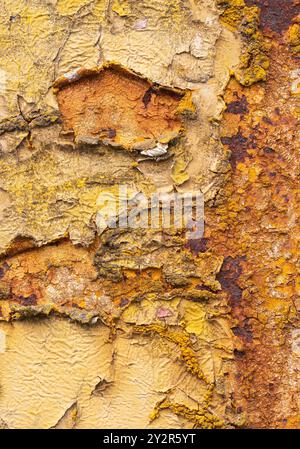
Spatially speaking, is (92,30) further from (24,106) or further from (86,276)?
(86,276)

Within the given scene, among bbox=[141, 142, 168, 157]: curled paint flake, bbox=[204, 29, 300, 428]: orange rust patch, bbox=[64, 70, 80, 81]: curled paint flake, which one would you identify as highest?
bbox=[64, 70, 80, 81]: curled paint flake

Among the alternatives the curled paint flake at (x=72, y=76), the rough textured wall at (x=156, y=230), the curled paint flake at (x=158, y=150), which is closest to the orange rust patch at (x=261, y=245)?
the rough textured wall at (x=156, y=230)

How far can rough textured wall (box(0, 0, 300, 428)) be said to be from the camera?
1.68 meters

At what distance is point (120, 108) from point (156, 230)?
0.28m

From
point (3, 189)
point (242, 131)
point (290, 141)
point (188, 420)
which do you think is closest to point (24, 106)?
point (3, 189)

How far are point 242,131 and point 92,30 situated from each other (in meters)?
0.40

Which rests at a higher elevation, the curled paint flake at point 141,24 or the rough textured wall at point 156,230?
the curled paint flake at point 141,24

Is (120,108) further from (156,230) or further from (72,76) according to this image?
(156,230)

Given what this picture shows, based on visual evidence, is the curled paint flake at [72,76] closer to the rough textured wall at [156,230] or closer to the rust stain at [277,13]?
the rough textured wall at [156,230]

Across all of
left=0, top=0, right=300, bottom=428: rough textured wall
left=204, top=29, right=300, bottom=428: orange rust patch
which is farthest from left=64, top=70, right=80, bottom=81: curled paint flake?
left=204, top=29, right=300, bottom=428: orange rust patch

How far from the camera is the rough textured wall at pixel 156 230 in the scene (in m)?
1.68

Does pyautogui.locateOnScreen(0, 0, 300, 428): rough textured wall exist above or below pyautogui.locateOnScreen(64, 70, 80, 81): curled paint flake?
below

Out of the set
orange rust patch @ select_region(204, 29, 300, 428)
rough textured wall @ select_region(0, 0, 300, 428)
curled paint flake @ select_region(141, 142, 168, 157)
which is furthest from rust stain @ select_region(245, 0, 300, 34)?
curled paint flake @ select_region(141, 142, 168, 157)

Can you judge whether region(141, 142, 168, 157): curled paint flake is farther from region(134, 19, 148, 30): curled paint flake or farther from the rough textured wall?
region(134, 19, 148, 30): curled paint flake
